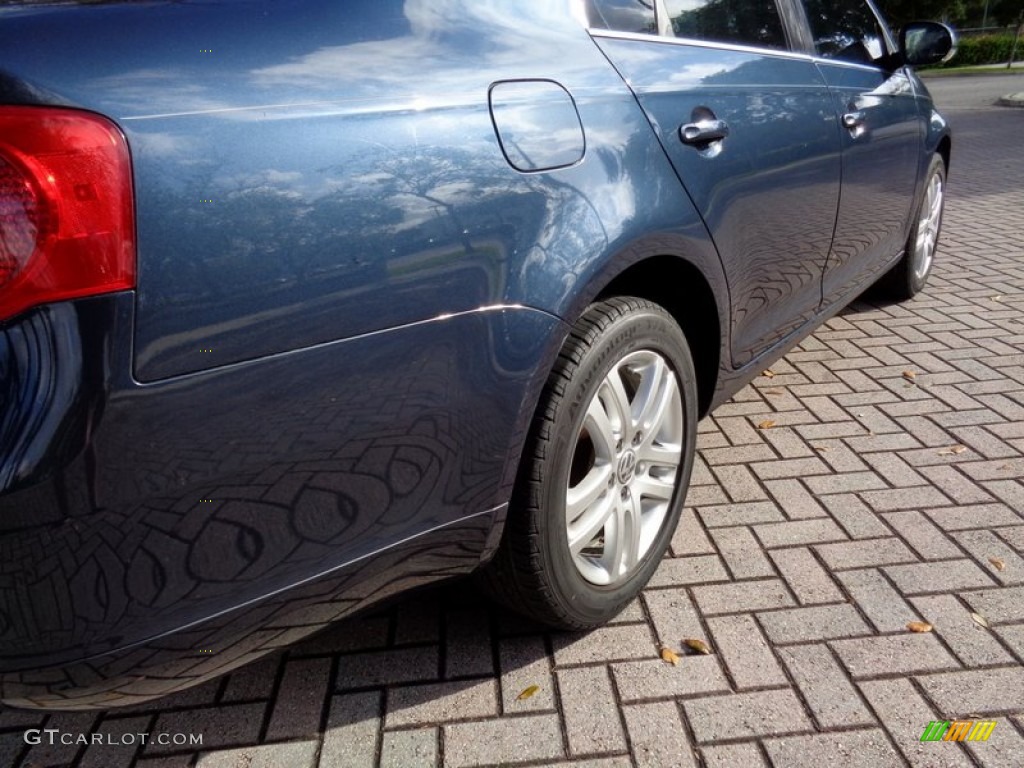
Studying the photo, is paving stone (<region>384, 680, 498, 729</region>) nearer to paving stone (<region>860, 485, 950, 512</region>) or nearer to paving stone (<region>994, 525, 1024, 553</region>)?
paving stone (<region>860, 485, 950, 512</region>)

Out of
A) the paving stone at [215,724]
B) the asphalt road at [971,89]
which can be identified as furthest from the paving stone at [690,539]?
the asphalt road at [971,89]

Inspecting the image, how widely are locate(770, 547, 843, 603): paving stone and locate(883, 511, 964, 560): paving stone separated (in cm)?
32

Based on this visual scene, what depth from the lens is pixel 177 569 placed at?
1.30 meters

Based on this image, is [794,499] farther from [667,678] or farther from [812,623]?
[667,678]

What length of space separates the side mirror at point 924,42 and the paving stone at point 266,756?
3.64 m

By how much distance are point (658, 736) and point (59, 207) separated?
1523mm

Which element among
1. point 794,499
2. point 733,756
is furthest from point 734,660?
point 794,499

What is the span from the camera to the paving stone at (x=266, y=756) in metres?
1.83

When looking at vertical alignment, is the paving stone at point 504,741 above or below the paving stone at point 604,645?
above

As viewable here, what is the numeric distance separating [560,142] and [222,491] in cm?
91

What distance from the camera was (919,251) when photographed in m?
4.70

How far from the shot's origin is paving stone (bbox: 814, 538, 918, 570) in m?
2.43

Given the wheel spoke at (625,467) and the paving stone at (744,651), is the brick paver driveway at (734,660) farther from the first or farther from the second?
the wheel spoke at (625,467)

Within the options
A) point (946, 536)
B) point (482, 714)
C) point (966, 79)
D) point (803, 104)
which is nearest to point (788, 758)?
point (482, 714)
